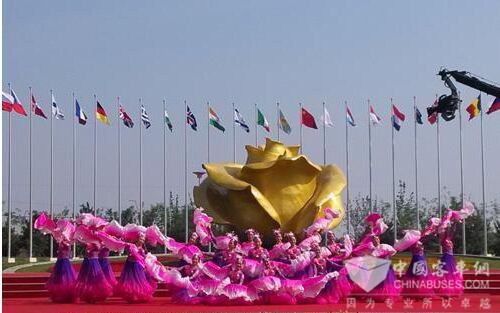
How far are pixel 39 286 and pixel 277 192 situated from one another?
498 cm

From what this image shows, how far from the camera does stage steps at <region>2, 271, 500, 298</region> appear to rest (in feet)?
47.5

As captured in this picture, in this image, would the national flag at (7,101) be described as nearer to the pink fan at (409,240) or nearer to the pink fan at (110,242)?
the pink fan at (110,242)

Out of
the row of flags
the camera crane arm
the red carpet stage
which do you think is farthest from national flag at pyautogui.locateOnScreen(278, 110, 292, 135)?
the camera crane arm

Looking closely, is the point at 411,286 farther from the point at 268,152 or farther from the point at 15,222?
the point at 15,222

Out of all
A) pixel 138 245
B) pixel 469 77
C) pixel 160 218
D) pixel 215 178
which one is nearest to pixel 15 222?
pixel 160 218

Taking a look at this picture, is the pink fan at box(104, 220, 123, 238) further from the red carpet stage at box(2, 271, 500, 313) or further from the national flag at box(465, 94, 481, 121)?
the national flag at box(465, 94, 481, 121)

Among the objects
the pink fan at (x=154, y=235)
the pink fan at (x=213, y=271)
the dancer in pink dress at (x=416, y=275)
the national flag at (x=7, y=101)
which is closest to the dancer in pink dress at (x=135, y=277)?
the pink fan at (x=154, y=235)

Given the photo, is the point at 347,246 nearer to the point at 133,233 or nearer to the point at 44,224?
the point at 133,233

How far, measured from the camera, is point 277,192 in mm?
16578

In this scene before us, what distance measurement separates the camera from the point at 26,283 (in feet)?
49.2

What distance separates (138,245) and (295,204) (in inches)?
205

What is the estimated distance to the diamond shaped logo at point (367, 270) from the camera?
1205 centimetres

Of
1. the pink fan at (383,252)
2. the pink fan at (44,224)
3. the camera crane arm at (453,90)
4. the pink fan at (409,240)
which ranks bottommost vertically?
the pink fan at (383,252)

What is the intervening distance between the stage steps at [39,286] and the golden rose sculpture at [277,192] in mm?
2742
